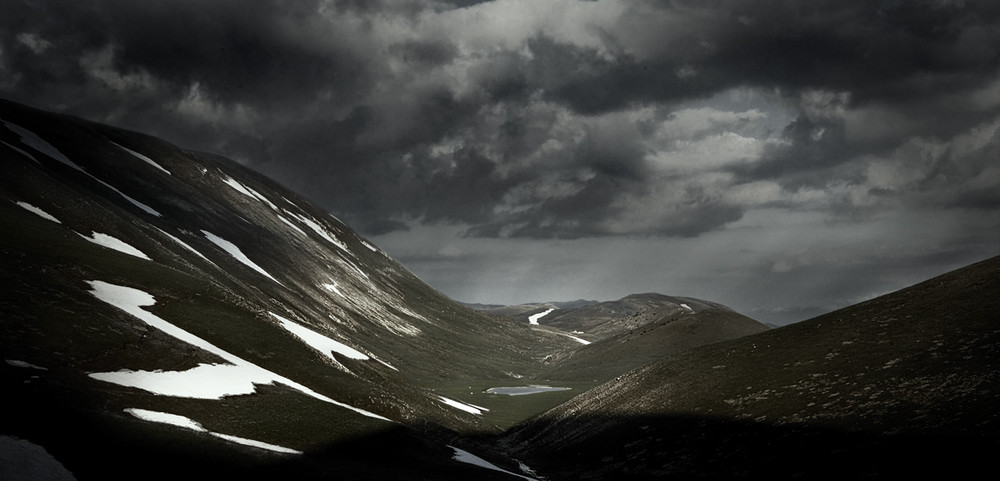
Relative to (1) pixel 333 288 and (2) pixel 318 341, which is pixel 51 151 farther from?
(2) pixel 318 341

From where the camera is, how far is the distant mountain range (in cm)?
4222

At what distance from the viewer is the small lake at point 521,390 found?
14735 cm

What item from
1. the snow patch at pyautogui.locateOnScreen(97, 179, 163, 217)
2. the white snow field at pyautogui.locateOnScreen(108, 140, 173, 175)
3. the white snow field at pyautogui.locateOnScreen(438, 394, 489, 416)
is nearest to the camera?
the white snow field at pyautogui.locateOnScreen(438, 394, 489, 416)

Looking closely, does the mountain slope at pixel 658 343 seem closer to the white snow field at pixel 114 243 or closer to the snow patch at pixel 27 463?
the white snow field at pixel 114 243

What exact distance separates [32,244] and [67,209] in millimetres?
24220

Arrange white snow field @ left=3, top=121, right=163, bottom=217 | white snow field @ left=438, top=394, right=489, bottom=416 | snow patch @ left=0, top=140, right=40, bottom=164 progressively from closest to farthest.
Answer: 1. snow patch @ left=0, top=140, right=40, bottom=164
2. white snow field @ left=438, top=394, right=489, bottom=416
3. white snow field @ left=3, top=121, right=163, bottom=217

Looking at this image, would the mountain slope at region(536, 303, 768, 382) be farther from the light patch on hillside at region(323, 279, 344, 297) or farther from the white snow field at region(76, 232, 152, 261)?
the white snow field at region(76, 232, 152, 261)

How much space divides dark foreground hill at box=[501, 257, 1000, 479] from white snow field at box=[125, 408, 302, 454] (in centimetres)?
2994

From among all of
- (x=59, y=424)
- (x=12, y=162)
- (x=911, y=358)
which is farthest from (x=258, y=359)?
(x=911, y=358)

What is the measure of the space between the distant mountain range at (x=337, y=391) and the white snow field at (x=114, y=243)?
1.70ft

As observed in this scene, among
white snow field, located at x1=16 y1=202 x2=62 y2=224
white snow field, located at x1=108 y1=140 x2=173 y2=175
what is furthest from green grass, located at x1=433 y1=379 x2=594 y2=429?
white snow field, located at x1=108 y1=140 x2=173 y2=175

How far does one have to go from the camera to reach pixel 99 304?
6312 cm

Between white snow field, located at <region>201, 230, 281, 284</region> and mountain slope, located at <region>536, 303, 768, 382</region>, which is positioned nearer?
white snow field, located at <region>201, 230, 281, 284</region>

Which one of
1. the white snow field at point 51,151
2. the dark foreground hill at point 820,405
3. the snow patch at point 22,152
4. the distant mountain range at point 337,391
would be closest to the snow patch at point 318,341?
the distant mountain range at point 337,391
